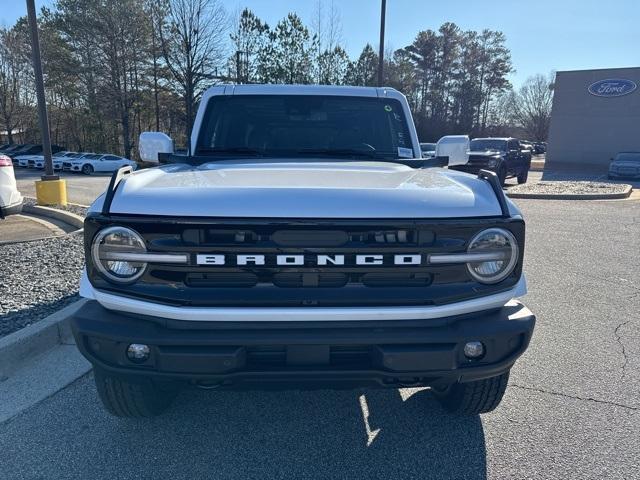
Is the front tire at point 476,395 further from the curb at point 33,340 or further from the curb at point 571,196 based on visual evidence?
the curb at point 571,196

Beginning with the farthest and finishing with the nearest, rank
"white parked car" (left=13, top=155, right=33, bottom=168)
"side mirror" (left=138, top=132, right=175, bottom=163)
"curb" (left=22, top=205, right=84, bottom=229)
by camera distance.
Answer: "white parked car" (left=13, top=155, right=33, bottom=168), "curb" (left=22, top=205, right=84, bottom=229), "side mirror" (left=138, top=132, right=175, bottom=163)

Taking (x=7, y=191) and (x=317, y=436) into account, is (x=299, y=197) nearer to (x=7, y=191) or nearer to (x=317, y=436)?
(x=317, y=436)

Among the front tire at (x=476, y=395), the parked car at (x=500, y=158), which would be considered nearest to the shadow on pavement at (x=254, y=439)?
the front tire at (x=476, y=395)

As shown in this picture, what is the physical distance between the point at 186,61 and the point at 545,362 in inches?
1461

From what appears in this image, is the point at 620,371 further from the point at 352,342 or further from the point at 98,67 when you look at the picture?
the point at 98,67

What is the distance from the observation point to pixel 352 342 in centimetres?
206

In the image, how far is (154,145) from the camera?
3.83 meters

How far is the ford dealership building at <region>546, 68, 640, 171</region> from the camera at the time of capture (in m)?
29.6

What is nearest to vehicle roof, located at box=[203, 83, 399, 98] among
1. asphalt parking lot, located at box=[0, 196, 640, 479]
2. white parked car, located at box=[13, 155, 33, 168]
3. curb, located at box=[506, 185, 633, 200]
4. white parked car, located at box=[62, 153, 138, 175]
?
asphalt parking lot, located at box=[0, 196, 640, 479]

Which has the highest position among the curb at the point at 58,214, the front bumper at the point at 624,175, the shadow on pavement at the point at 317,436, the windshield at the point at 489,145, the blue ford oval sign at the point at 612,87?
the blue ford oval sign at the point at 612,87

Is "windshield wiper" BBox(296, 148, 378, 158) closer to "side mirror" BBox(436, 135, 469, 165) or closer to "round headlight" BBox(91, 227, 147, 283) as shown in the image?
"side mirror" BBox(436, 135, 469, 165)

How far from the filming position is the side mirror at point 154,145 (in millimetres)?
3816

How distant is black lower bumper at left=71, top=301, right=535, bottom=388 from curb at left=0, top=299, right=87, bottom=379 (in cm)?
129

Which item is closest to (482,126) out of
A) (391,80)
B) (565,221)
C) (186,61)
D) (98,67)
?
(391,80)
